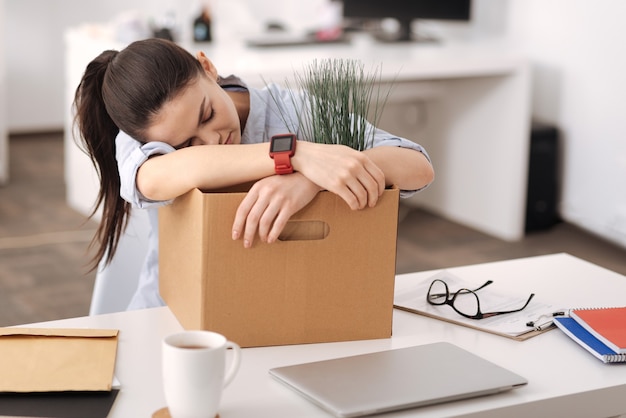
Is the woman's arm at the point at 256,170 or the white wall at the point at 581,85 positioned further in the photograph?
the white wall at the point at 581,85

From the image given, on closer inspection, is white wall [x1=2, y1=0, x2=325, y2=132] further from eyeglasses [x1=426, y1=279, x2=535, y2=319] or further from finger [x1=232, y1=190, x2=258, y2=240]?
finger [x1=232, y1=190, x2=258, y2=240]

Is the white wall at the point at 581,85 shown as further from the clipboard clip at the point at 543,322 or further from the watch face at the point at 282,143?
the watch face at the point at 282,143

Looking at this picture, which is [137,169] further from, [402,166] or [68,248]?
[68,248]

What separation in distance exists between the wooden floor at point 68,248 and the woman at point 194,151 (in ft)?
4.84

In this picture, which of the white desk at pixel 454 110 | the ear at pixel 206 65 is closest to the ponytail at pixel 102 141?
the ear at pixel 206 65

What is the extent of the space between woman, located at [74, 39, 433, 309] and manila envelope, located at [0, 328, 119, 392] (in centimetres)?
22

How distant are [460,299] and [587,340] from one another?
232 mm

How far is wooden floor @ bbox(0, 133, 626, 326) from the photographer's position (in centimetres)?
304

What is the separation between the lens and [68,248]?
363 centimetres

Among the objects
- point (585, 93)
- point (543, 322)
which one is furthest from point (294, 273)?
point (585, 93)

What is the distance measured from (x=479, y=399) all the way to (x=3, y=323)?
81.9 inches

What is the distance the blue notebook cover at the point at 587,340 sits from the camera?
45.5 inches

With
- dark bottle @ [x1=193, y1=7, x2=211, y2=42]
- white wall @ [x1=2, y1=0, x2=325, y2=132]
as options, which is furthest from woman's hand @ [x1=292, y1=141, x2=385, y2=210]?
white wall @ [x1=2, y1=0, x2=325, y2=132]

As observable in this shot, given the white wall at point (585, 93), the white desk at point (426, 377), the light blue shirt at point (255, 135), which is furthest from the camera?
the white wall at point (585, 93)
